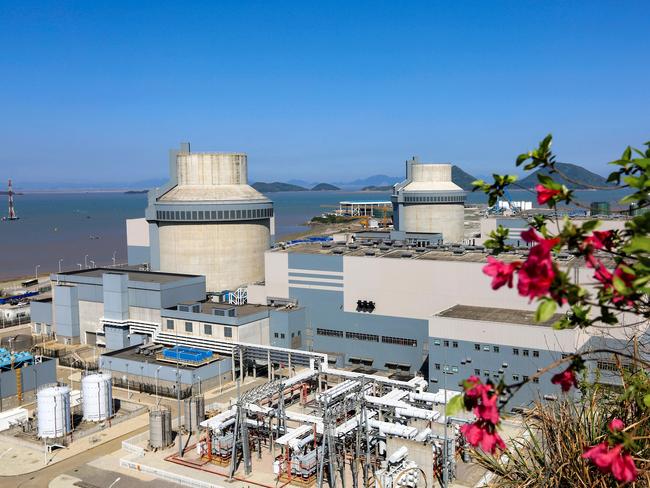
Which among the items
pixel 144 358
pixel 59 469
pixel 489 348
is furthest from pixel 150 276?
pixel 489 348

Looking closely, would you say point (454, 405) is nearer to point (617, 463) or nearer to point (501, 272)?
point (501, 272)

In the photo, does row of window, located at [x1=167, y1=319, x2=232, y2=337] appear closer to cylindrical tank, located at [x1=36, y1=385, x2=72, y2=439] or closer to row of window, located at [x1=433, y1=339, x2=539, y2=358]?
cylindrical tank, located at [x1=36, y1=385, x2=72, y2=439]

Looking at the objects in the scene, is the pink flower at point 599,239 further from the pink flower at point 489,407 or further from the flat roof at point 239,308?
the flat roof at point 239,308

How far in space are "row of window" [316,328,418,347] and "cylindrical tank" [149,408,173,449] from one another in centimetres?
1585

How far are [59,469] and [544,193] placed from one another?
93.4 feet

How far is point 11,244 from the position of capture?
457ft

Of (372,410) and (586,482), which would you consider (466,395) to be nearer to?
(586,482)

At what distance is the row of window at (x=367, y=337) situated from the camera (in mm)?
40875

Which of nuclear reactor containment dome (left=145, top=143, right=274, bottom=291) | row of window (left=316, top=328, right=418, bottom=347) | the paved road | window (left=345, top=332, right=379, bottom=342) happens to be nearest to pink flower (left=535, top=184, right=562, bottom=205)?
the paved road

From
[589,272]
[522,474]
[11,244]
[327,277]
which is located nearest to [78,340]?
[327,277]

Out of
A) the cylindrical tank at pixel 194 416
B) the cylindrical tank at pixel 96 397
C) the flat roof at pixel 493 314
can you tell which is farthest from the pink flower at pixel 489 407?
the cylindrical tank at pixel 96 397

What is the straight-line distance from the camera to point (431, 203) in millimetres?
64312

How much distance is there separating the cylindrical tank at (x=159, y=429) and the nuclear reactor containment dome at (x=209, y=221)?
2169 cm

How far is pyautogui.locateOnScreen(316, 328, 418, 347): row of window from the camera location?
134 ft
